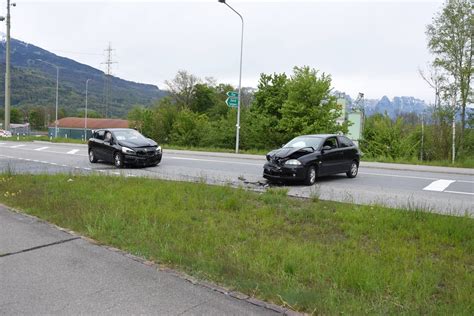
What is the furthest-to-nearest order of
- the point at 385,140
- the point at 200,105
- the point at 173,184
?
the point at 200,105 < the point at 385,140 < the point at 173,184

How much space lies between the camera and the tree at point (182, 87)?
78506 millimetres

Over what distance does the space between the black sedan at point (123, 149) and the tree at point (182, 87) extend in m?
60.2

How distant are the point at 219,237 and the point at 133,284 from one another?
2001 mm

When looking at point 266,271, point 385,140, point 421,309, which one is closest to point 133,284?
point 266,271

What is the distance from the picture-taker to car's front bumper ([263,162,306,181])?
12359mm

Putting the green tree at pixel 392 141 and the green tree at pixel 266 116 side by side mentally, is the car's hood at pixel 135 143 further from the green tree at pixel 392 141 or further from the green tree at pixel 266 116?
the green tree at pixel 392 141

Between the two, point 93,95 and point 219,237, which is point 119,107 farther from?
point 219,237

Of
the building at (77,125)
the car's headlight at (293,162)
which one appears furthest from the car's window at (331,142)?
the building at (77,125)

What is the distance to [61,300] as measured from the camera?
4.21 meters

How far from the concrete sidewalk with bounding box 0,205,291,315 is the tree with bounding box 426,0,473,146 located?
1170 inches

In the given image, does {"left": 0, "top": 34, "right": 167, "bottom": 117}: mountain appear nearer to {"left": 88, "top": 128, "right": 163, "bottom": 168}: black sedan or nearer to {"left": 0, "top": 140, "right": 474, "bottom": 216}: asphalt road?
{"left": 88, "top": 128, "right": 163, "bottom": 168}: black sedan

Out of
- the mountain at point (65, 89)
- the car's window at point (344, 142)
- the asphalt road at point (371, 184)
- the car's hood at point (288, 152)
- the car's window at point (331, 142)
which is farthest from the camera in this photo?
the mountain at point (65, 89)

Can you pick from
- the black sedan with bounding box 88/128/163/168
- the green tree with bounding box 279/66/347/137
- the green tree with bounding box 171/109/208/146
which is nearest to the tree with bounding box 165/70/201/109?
the green tree with bounding box 171/109/208/146

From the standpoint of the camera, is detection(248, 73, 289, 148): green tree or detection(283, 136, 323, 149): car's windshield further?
detection(248, 73, 289, 148): green tree
